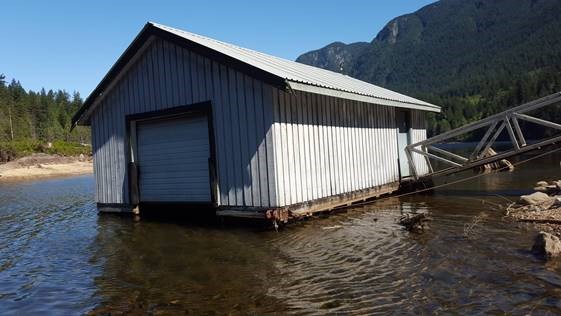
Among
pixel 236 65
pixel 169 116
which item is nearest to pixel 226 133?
pixel 236 65

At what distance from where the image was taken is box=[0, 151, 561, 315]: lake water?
5941 millimetres

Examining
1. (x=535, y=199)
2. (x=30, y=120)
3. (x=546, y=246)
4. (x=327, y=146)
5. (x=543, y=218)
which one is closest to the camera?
(x=546, y=246)

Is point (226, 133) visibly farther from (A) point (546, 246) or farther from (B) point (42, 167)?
(B) point (42, 167)

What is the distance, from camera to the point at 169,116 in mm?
12930

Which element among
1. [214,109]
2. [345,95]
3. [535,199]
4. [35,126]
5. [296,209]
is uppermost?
[35,126]

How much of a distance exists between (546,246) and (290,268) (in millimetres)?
3928

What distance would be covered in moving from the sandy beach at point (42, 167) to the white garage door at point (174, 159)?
41.6 m

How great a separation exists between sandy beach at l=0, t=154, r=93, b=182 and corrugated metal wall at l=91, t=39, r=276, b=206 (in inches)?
1600

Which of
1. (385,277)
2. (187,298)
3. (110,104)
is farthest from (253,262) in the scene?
(110,104)

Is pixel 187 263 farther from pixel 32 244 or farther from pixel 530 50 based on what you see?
pixel 530 50

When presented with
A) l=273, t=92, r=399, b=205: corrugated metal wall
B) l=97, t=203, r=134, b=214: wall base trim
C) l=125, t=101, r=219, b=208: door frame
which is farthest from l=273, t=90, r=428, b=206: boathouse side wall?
l=97, t=203, r=134, b=214: wall base trim

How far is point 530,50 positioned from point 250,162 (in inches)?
8529

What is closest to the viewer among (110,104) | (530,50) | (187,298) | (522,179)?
(187,298)

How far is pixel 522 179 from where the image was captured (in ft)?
64.9
